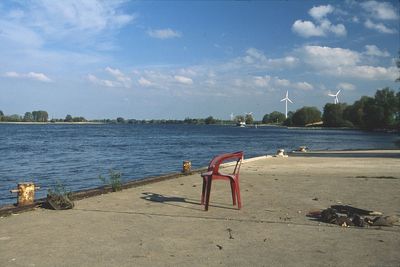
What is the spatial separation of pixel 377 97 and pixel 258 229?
130m

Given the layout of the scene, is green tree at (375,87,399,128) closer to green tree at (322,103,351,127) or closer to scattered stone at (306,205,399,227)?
green tree at (322,103,351,127)

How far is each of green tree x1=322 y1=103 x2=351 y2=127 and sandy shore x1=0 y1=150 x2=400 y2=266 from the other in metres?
182

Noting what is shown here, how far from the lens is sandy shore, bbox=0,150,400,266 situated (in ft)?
16.8

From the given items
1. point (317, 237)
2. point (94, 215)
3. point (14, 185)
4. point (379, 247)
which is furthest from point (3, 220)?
point (14, 185)

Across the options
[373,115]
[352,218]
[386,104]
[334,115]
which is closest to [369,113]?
[373,115]

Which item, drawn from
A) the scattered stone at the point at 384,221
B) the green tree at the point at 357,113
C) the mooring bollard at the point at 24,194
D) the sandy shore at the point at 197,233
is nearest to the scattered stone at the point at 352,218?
the scattered stone at the point at 384,221

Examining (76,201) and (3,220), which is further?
(76,201)

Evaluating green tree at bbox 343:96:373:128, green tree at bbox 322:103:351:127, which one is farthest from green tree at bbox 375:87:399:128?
green tree at bbox 322:103:351:127

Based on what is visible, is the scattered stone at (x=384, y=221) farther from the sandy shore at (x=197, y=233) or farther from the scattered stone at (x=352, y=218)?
the sandy shore at (x=197, y=233)

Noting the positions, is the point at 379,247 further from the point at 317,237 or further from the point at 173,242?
the point at 173,242

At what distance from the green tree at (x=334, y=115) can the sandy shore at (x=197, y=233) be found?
181862 mm

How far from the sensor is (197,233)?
20.6 feet

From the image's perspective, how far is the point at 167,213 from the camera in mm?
7691

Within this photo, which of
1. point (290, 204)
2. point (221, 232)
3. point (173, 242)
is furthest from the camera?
point (290, 204)
